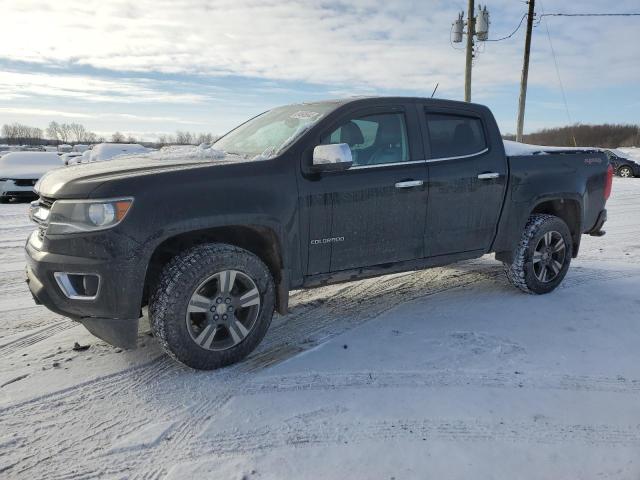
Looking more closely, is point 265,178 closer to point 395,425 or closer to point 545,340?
point 395,425

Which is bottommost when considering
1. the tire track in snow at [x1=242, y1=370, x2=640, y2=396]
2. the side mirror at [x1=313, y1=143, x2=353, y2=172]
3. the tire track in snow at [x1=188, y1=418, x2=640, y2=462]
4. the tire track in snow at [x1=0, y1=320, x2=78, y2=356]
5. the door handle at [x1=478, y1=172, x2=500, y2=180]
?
the tire track in snow at [x1=188, y1=418, x2=640, y2=462]

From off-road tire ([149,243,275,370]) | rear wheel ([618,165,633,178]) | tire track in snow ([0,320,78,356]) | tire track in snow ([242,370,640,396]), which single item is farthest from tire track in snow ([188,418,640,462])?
rear wheel ([618,165,633,178])

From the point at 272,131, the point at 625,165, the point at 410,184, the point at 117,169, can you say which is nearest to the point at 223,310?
the point at 117,169

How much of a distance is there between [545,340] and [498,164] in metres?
1.62

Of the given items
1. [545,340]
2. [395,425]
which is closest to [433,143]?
[545,340]

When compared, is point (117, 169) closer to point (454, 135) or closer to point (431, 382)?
point (431, 382)

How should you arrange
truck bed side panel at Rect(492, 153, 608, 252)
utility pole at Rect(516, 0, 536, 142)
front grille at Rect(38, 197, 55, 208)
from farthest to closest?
utility pole at Rect(516, 0, 536, 142)
truck bed side panel at Rect(492, 153, 608, 252)
front grille at Rect(38, 197, 55, 208)

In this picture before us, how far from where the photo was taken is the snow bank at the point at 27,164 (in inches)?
497

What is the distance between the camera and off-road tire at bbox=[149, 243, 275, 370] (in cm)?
320

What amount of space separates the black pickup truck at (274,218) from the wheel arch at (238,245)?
10mm

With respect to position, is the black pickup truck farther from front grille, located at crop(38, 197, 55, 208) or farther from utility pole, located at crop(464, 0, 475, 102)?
utility pole, located at crop(464, 0, 475, 102)

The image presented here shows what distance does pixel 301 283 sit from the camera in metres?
3.78

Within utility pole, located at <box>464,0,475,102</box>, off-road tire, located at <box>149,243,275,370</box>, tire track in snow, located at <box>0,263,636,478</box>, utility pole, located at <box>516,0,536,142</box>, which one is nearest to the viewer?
tire track in snow, located at <box>0,263,636,478</box>

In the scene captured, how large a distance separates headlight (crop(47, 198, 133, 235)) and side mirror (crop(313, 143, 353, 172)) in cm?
126
